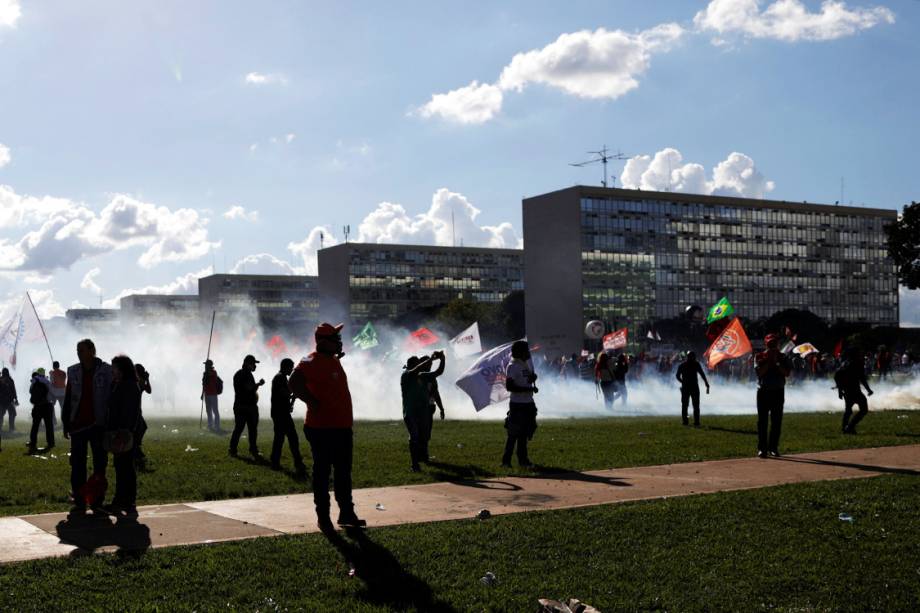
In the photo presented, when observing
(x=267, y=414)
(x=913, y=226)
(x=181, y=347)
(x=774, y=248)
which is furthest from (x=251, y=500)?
(x=774, y=248)

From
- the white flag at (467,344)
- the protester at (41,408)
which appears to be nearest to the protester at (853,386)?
the white flag at (467,344)

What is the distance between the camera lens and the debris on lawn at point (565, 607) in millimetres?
6578

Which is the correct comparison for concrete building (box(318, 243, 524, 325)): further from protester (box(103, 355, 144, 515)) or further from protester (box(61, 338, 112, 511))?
protester (box(103, 355, 144, 515))

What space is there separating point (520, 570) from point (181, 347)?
182 feet

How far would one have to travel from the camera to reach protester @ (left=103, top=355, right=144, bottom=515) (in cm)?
1103

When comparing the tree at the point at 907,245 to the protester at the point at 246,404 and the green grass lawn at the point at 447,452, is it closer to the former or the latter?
the green grass lawn at the point at 447,452

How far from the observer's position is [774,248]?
142m

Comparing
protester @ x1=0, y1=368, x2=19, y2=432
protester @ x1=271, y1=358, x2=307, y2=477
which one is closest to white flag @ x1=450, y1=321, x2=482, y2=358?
protester @ x1=0, y1=368, x2=19, y2=432

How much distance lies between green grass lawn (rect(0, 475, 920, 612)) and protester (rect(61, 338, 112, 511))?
3.22m

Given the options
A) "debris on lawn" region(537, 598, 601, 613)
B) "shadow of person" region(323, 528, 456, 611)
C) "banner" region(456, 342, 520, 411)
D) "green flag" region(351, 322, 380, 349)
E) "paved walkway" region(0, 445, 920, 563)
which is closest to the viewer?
"debris on lawn" region(537, 598, 601, 613)

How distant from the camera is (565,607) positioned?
6633 millimetres

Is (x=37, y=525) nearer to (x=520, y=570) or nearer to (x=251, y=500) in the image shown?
(x=251, y=500)

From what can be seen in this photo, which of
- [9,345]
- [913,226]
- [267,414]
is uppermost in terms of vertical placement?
[913,226]

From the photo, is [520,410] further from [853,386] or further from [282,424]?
[853,386]
